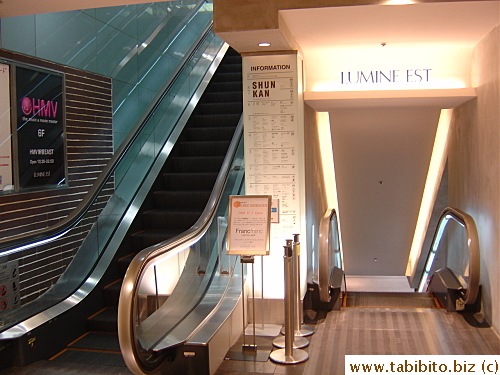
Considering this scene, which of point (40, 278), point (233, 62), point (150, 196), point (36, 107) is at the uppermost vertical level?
point (233, 62)

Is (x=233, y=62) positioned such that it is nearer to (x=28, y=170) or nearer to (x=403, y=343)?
(x=28, y=170)

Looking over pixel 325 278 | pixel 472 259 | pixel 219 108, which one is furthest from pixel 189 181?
pixel 472 259

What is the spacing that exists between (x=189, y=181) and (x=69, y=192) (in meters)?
1.50

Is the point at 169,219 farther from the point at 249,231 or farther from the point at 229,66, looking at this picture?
the point at 229,66

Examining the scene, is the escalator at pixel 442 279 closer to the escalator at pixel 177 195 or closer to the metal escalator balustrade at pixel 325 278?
the metal escalator balustrade at pixel 325 278

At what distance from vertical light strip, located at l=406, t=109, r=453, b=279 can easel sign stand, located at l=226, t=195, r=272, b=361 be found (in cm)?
355

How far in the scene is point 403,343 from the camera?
16.3ft

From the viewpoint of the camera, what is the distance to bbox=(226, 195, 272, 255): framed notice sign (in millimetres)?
4818

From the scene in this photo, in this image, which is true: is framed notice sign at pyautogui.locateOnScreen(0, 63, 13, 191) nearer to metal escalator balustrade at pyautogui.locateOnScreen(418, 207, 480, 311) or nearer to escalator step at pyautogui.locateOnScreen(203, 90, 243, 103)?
escalator step at pyautogui.locateOnScreen(203, 90, 243, 103)

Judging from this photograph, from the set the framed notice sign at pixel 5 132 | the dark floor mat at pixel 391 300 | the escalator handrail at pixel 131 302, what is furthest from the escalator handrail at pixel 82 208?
the dark floor mat at pixel 391 300

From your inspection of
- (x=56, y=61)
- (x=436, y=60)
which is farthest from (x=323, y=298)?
(x=56, y=61)

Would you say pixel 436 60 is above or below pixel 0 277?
above

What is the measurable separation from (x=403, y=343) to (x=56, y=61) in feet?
15.9

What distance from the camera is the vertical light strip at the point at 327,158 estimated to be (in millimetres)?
7666
